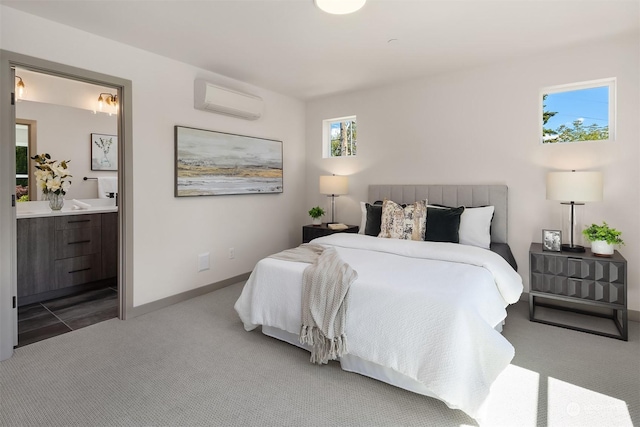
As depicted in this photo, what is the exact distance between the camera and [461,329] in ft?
5.97

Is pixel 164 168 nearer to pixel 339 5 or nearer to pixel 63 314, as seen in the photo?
pixel 63 314

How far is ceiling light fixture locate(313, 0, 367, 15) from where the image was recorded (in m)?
2.27

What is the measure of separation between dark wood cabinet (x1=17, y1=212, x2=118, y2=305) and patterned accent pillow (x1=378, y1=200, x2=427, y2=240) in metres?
3.40

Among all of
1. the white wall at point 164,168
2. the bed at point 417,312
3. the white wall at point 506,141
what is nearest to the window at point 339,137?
the white wall at point 506,141

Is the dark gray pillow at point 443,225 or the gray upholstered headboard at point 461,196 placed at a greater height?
the gray upholstered headboard at point 461,196

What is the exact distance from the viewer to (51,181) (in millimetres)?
3936

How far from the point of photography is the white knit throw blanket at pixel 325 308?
7.25ft

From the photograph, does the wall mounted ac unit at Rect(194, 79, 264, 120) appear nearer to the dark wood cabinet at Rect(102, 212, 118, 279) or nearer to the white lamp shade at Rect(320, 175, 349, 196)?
the white lamp shade at Rect(320, 175, 349, 196)

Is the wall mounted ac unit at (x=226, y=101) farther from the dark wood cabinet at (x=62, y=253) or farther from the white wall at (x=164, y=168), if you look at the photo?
the dark wood cabinet at (x=62, y=253)

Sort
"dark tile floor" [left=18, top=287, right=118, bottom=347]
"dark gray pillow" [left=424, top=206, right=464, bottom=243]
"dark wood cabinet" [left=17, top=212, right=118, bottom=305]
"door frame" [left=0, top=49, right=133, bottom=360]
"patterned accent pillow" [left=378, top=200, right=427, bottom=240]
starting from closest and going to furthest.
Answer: "door frame" [left=0, top=49, right=133, bottom=360] < "dark tile floor" [left=18, top=287, right=118, bottom=347] < "dark gray pillow" [left=424, top=206, right=464, bottom=243] < "patterned accent pillow" [left=378, top=200, right=427, bottom=240] < "dark wood cabinet" [left=17, top=212, right=118, bottom=305]

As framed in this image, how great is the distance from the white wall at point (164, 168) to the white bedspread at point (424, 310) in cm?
122

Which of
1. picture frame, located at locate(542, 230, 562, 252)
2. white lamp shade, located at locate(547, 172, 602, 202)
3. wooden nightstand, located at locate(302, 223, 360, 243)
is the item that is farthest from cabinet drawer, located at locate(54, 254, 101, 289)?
white lamp shade, located at locate(547, 172, 602, 202)

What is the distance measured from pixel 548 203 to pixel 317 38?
276 cm

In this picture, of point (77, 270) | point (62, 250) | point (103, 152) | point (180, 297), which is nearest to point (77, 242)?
point (62, 250)
